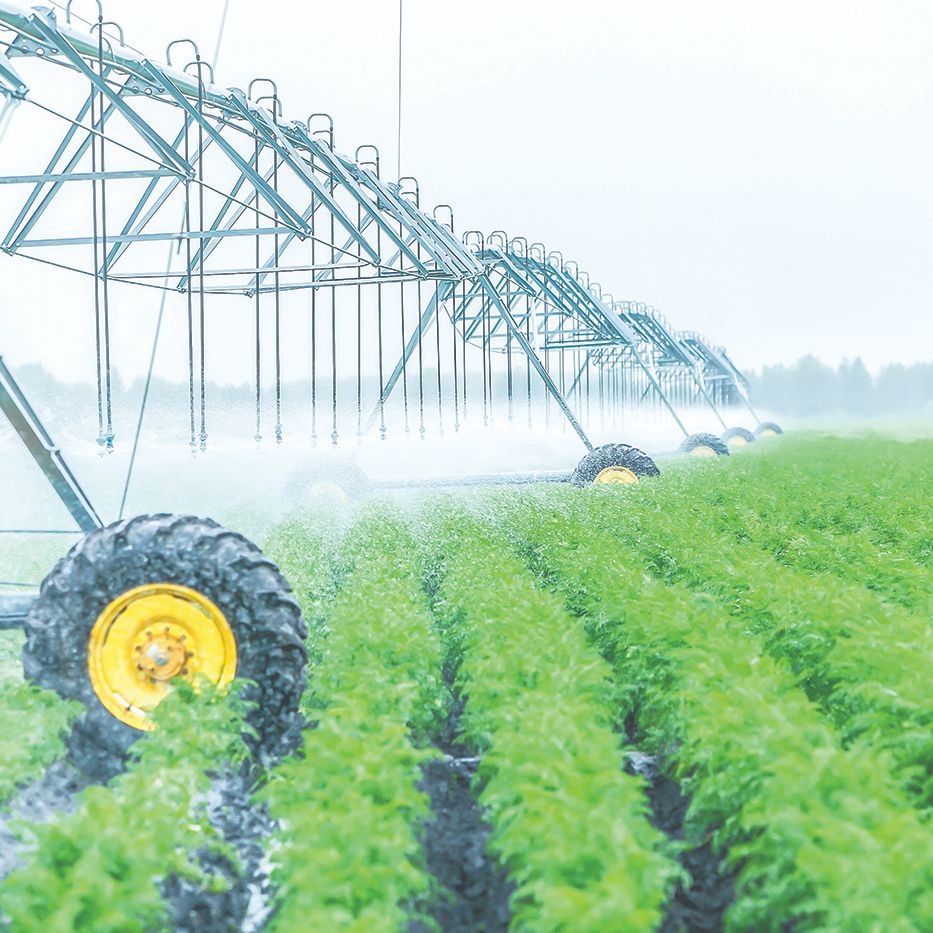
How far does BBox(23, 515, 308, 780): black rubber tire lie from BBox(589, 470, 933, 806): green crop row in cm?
270

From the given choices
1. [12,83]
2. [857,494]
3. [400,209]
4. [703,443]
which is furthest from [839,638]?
[703,443]

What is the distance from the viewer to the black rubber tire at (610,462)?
2022 cm

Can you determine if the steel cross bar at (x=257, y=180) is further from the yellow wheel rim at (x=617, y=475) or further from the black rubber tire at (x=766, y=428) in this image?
the black rubber tire at (x=766, y=428)

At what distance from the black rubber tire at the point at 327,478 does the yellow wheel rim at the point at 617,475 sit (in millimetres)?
4403

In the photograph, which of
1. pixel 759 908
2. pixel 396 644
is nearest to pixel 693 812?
pixel 759 908

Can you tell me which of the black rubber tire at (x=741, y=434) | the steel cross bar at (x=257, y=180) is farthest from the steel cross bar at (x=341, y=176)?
the black rubber tire at (x=741, y=434)

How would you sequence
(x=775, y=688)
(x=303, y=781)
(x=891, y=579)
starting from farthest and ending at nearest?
1. (x=891, y=579)
2. (x=775, y=688)
3. (x=303, y=781)

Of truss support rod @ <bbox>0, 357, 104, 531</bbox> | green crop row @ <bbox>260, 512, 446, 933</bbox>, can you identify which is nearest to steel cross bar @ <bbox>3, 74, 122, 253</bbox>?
truss support rod @ <bbox>0, 357, 104, 531</bbox>

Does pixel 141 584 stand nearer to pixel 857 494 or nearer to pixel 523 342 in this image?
pixel 857 494

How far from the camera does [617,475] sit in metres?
20.5

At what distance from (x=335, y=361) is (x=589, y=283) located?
44.1ft

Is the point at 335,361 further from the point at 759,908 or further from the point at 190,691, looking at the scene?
the point at 759,908

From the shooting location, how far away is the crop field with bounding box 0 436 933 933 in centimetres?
342

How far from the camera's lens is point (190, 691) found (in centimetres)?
535
